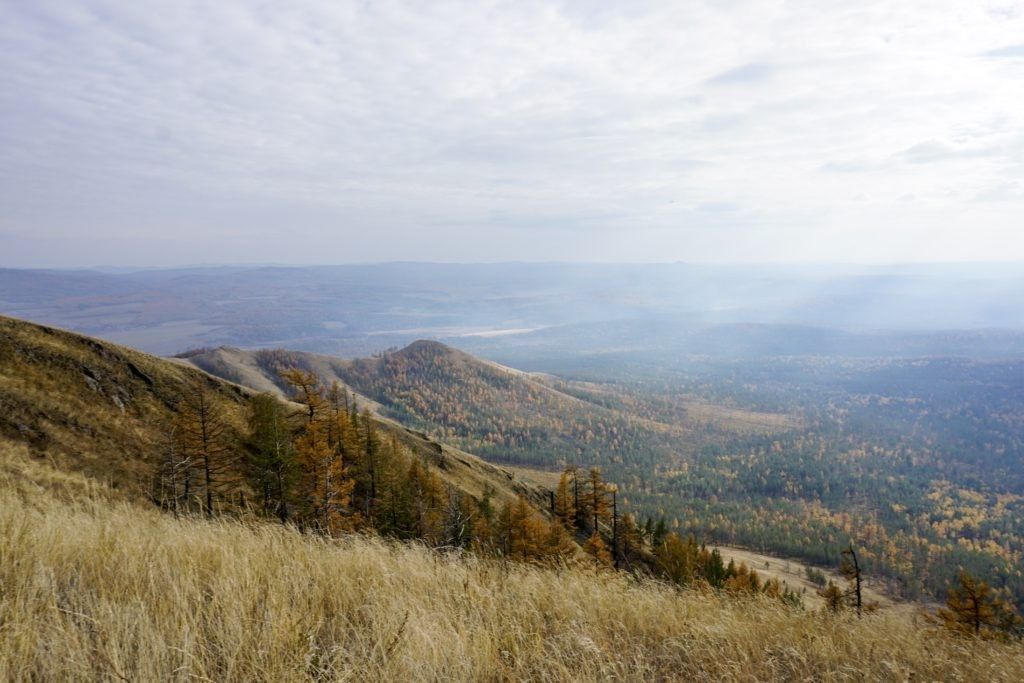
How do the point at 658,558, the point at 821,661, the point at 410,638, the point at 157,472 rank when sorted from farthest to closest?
the point at 658,558 → the point at 157,472 → the point at 821,661 → the point at 410,638

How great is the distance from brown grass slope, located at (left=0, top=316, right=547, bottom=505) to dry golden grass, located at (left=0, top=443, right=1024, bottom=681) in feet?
72.4

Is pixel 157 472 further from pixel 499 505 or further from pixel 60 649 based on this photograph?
pixel 499 505

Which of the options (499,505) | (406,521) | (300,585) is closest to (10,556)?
(300,585)

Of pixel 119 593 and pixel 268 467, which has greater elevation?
pixel 119 593

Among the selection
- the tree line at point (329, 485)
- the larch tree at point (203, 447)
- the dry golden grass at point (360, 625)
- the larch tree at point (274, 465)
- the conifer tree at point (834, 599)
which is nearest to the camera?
the dry golden grass at point (360, 625)

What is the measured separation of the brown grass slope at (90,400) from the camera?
83.8ft

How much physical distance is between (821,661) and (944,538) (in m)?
229

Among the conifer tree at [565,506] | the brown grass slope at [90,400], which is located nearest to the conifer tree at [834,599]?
the conifer tree at [565,506]

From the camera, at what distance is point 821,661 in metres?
6.09

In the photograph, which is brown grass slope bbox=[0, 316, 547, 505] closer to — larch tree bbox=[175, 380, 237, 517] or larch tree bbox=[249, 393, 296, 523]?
larch tree bbox=[175, 380, 237, 517]

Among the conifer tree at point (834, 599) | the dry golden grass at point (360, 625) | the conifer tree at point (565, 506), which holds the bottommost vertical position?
the conifer tree at point (565, 506)

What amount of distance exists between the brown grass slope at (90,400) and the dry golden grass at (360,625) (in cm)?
2205

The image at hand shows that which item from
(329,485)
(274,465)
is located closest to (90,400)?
(274,465)

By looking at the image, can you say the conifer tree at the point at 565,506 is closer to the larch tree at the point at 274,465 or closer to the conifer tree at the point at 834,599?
the conifer tree at the point at 834,599
